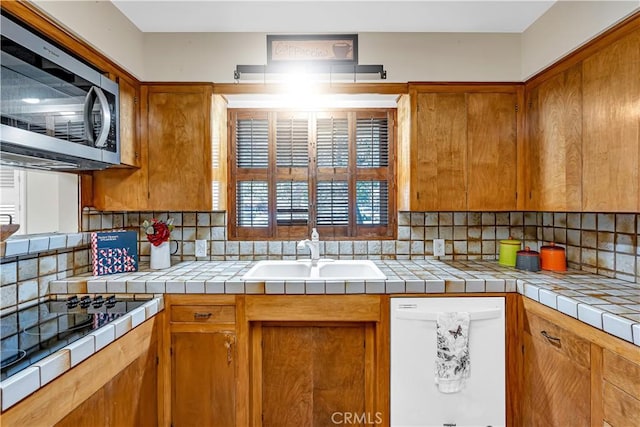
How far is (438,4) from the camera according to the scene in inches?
70.6

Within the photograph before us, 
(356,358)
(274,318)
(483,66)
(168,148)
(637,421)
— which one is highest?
(483,66)

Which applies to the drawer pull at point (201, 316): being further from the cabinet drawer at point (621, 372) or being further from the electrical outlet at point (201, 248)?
the cabinet drawer at point (621, 372)

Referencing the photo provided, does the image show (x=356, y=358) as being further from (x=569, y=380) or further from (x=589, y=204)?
(x=589, y=204)

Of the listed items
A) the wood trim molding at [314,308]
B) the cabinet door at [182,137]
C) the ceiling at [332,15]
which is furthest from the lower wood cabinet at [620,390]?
the cabinet door at [182,137]

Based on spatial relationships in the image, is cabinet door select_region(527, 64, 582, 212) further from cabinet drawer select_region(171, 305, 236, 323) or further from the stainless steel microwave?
the stainless steel microwave

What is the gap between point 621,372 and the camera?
1121 millimetres

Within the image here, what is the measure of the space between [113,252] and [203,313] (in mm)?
668

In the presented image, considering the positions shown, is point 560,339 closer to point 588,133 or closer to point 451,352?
point 451,352

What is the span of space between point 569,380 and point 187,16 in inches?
103

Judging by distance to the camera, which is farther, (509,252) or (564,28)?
(509,252)

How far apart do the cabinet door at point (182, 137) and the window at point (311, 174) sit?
0.36 meters

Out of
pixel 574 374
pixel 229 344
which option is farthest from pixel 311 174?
pixel 574 374

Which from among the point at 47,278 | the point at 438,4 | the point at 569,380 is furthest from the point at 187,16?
the point at 569,380

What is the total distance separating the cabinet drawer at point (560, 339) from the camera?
4.22 ft
